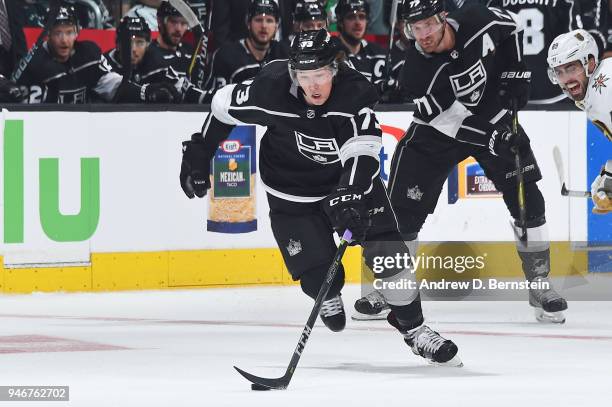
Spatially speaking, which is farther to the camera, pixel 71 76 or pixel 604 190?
pixel 71 76

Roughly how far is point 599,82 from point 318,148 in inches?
45.6

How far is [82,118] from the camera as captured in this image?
7703mm

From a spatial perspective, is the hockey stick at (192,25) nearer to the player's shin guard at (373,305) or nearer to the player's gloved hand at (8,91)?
the player's gloved hand at (8,91)

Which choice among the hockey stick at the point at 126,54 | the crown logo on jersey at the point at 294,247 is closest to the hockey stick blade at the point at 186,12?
the hockey stick at the point at 126,54

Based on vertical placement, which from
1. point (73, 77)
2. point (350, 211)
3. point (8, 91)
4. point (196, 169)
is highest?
point (73, 77)

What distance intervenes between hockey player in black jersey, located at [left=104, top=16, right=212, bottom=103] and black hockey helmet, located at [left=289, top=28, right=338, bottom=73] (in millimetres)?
3316

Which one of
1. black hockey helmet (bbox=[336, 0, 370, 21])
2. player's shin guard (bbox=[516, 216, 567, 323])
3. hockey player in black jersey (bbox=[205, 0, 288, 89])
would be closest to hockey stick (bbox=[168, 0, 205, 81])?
hockey player in black jersey (bbox=[205, 0, 288, 89])

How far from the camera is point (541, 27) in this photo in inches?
350

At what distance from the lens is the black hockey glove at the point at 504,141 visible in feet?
21.2

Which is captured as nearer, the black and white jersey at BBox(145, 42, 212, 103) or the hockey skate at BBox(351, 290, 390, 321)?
the hockey skate at BBox(351, 290, 390, 321)

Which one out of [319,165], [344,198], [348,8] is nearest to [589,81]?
[319,165]

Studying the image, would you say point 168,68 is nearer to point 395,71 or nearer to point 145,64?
point 145,64

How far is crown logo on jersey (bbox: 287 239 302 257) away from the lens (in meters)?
5.44

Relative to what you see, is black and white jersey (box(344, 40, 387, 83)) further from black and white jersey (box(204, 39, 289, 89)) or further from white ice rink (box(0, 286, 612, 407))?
white ice rink (box(0, 286, 612, 407))
